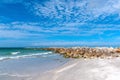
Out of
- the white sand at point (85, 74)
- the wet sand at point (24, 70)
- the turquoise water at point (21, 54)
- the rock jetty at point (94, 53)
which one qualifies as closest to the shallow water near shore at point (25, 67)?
the wet sand at point (24, 70)

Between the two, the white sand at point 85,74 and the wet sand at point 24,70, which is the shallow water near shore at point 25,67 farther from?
the white sand at point 85,74

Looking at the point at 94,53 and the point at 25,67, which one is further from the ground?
the point at 94,53

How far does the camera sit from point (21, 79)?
1175cm

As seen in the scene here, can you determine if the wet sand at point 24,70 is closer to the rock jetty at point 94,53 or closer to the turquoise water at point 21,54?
the rock jetty at point 94,53

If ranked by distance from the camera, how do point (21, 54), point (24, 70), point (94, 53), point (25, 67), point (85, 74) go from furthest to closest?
point (21, 54) → point (94, 53) → point (25, 67) → point (24, 70) → point (85, 74)

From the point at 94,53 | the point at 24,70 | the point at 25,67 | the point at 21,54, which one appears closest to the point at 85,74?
the point at 24,70

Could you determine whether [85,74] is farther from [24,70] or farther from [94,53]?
[94,53]

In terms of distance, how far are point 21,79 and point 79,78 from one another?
3.35 meters

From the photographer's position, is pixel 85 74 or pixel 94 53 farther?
pixel 94 53

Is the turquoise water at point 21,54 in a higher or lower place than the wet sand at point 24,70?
higher

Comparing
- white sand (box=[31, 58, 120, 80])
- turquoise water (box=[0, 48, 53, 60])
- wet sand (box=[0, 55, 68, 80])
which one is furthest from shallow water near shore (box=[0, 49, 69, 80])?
turquoise water (box=[0, 48, 53, 60])

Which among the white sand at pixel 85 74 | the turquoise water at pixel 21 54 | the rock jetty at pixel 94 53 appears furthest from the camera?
the turquoise water at pixel 21 54

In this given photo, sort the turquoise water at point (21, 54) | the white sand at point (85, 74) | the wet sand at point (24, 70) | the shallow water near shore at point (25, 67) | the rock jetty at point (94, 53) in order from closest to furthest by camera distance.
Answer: the white sand at point (85, 74)
the wet sand at point (24, 70)
the shallow water near shore at point (25, 67)
the rock jetty at point (94, 53)
the turquoise water at point (21, 54)

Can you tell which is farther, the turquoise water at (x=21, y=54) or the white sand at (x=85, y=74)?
the turquoise water at (x=21, y=54)
